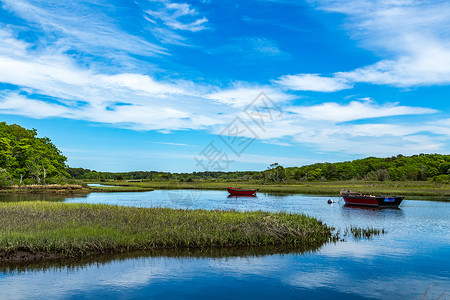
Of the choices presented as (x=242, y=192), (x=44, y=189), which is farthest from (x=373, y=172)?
(x=44, y=189)

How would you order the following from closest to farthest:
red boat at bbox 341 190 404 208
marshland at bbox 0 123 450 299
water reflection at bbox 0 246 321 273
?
marshland at bbox 0 123 450 299 → water reflection at bbox 0 246 321 273 → red boat at bbox 341 190 404 208

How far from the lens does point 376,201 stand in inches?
2103

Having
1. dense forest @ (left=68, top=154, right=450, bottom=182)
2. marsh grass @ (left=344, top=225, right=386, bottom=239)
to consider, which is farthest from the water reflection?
dense forest @ (left=68, top=154, right=450, bottom=182)

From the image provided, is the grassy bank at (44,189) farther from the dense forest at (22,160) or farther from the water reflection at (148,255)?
the water reflection at (148,255)

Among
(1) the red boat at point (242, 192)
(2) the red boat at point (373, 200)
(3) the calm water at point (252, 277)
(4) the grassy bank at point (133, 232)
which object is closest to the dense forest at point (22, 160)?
(1) the red boat at point (242, 192)

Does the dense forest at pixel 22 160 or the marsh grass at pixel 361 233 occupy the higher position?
the dense forest at pixel 22 160

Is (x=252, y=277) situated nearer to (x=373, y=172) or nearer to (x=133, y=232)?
(x=133, y=232)

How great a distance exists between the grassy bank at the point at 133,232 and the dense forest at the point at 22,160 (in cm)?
4886

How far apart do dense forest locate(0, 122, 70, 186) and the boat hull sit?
61.3 m

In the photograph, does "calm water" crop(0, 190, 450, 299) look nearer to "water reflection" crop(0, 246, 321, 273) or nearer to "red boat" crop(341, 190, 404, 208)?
"water reflection" crop(0, 246, 321, 273)

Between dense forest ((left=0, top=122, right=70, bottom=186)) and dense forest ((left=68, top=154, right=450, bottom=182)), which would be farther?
dense forest ((left=68, top=154, right=450, bottom=182))

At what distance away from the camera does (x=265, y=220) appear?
2400 centimetres

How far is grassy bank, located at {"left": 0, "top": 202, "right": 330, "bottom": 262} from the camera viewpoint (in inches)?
688

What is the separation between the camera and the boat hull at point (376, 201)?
2046 inches
